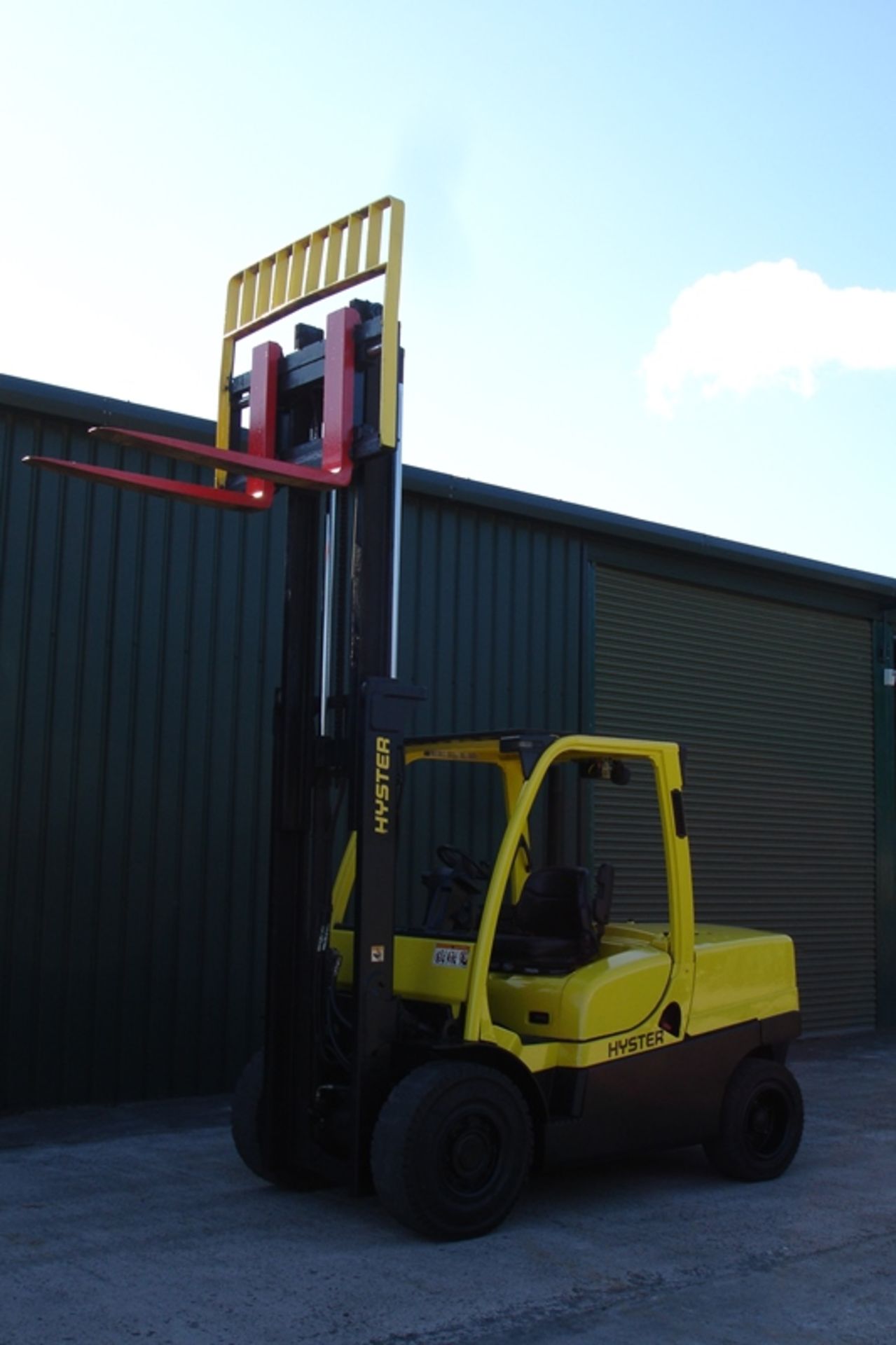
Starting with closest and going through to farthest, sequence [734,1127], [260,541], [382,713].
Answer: [382,713] → [734,1127] → [260,541]

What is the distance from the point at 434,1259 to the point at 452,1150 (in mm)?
451

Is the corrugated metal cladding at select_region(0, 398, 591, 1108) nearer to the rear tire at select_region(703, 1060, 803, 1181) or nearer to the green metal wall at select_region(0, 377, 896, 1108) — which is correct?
the green metal wall at select_region(0, 377, 896, 1108)

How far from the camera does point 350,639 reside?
7074mm

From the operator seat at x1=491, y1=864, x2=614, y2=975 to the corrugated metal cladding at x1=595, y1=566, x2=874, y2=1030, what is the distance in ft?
19.2

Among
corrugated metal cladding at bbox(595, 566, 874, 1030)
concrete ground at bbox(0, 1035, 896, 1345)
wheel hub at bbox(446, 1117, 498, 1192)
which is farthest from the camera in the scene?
corrugated metal cladding at bbox(595, 566, 874, 1030)

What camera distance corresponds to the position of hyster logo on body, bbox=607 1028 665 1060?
697 cm

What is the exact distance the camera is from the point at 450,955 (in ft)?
22.3

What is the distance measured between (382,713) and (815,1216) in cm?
324

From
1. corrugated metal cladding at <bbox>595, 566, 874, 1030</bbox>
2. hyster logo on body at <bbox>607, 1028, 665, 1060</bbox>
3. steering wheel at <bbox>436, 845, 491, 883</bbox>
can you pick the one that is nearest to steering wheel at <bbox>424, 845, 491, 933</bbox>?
steering wheel at <bbox>436, 845, 491, 883</bbox>

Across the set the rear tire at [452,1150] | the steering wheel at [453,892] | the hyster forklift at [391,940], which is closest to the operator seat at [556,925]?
the hyster forklift at [391,940]

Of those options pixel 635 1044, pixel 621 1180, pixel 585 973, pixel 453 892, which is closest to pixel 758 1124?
pixel 621 1180

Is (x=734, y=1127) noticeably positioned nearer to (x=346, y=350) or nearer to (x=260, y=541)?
(x=346, y=350)

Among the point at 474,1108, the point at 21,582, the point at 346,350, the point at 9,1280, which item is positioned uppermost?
the point at 346,350

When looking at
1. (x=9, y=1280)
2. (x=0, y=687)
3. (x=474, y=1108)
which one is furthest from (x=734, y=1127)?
(x=0, y=687)
